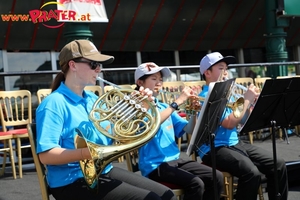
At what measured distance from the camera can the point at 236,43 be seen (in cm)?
1078

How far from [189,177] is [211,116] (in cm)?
44

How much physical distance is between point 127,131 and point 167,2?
7.23m

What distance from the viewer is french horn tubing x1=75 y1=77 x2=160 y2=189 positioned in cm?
215

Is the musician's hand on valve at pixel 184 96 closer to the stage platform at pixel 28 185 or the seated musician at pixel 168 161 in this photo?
the seated musician at pixel 168 161

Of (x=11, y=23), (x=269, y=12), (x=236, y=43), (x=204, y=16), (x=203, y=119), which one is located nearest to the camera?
(x=203, y=119)

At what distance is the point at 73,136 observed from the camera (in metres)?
2.37

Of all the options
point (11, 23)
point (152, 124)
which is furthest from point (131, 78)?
point (152, 124)

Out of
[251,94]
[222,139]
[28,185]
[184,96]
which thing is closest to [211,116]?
[184,96]

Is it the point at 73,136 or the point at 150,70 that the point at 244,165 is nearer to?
the point at 150,70

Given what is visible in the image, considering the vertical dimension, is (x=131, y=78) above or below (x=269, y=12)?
below

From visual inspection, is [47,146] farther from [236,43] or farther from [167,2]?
[236,43]

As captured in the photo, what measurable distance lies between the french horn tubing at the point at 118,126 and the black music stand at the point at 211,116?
33 centimetres

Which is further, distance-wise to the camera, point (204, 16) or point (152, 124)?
point (204, 16)

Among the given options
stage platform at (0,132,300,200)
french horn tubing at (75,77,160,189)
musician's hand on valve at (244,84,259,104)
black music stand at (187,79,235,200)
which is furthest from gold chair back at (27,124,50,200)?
musician's hand on valve at (244,84,259,104)
